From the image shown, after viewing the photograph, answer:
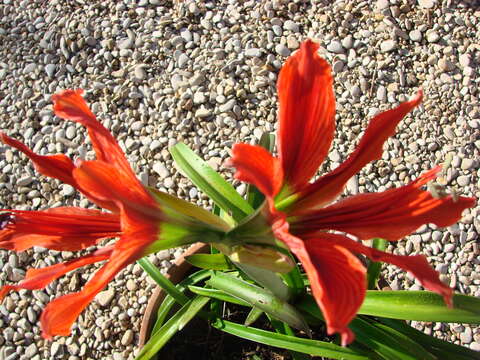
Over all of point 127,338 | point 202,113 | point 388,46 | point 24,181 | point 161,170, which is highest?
point 388,46

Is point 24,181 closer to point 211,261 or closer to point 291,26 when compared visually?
point 211,261

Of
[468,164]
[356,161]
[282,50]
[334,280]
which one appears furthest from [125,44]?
[334,280]

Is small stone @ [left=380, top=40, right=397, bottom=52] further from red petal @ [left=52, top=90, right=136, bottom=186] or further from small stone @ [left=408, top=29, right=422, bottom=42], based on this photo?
red petal @ [left=52, top=90, right=136, bottom=186]

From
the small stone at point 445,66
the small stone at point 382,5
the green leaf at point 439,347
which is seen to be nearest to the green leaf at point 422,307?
the green leaf at point 439,347

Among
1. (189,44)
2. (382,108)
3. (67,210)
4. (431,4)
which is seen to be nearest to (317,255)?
(67,210)

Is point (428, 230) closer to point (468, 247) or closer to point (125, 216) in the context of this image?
point (468, 247)

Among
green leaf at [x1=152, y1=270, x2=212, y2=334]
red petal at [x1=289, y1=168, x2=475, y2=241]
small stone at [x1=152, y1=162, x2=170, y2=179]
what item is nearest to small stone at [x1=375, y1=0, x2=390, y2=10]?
small stone at [x1=152, y1=162, x2=170, y2=179]

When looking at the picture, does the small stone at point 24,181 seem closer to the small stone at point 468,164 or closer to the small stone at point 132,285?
the small stone at point 132,285
